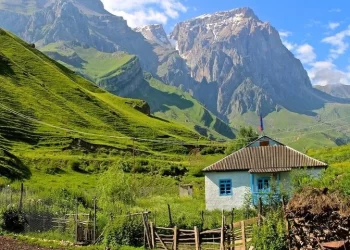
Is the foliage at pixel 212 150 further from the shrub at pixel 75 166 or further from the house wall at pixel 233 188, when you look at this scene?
the house wall at pixel 233 188

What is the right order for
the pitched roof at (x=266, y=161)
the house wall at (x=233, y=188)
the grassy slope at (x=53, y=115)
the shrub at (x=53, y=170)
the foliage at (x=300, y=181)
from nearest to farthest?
1. the foliage at (x=300, y=181)
2. the pitched roof at (x=266, y=161)
3. the house wall at (x=233, y=188)
4. the shrub at (x=53, y=170)
5. the grassy slope at (x=53, y=115)

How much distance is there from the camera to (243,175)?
172 feet

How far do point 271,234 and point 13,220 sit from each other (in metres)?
21.0

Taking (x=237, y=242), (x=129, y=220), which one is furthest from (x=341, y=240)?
(x=129, y=220)

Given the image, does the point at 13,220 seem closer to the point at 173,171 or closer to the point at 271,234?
the point at 271,234

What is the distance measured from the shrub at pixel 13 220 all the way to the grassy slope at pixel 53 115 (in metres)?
51.3

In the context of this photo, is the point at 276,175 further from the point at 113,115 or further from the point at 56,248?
the point at 113,115

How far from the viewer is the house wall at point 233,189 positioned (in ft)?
171

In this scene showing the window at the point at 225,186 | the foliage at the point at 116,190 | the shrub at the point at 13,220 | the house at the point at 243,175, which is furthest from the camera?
the window at the point at 225,186

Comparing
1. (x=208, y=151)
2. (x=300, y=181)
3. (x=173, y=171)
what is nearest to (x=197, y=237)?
(x=300, y=181)

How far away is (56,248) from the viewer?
93.7ft

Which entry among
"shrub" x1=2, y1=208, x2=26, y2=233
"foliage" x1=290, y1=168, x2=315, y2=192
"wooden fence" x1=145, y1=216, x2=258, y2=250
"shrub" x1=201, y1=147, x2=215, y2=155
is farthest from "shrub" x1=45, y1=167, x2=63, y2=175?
"shrub" x1=201, y1=147, x2=215, y2=155

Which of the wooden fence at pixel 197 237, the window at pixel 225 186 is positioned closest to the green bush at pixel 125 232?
the wooden fence at pixel 197 237

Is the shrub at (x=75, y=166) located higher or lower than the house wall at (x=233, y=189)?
higher
